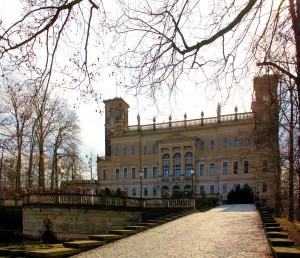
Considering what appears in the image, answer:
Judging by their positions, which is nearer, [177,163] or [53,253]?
[53,253]

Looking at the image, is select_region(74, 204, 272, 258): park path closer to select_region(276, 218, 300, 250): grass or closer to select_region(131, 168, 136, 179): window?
select_region(276, 218, 300, 250): grass

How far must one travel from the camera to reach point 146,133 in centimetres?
7125

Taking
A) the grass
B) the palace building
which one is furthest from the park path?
the palace building

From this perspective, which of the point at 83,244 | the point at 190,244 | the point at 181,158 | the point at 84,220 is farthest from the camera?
the point at 181,158

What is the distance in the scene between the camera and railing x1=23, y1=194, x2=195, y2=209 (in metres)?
27.4

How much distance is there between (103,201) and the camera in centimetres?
2734

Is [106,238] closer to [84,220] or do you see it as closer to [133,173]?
[84,220]

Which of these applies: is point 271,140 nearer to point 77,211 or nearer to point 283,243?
point 283,243

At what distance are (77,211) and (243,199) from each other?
82.4 feet

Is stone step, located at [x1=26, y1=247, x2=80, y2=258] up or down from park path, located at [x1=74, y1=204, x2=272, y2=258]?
up

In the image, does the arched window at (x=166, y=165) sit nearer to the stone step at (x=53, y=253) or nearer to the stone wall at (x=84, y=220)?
the stone wall at (x=84, y=220)

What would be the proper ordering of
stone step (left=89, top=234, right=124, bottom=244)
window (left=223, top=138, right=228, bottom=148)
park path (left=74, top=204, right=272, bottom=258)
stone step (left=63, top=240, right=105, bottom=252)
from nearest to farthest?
1. park path (left=74, top=204, right=272, bottom=258)
2. stone step (left=63, top=240, right=105, bottom=252)
3. stone step (left=89, top=234, right=124, bottom=244)
4. window (left=223, top=138, right=228, bottom=148)

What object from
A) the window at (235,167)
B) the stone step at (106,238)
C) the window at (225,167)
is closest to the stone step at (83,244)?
the stone step at (106,238)

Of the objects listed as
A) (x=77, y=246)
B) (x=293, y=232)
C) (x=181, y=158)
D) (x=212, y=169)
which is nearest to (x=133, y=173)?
(x=181, y=158)
